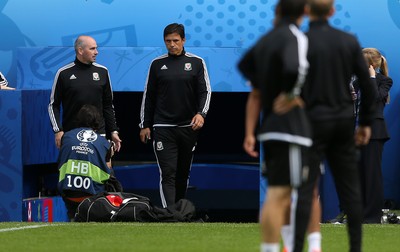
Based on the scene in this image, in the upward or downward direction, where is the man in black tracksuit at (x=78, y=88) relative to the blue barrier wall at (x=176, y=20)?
downward

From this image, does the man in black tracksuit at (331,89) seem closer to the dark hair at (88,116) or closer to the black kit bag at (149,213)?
the black kit bag at (149,213)

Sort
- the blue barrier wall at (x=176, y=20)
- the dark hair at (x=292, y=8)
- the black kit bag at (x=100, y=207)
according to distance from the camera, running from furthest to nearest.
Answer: the blue barrier wall at (x=176, y=20)
the black kit bag at (x=100, y=207)
the dark hair at (x=292, y=8)

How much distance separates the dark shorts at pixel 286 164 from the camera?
696 centimetres

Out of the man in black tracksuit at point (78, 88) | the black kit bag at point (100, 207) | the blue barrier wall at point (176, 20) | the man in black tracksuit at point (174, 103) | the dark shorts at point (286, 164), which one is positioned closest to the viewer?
the dark shorts at point (286, 164)

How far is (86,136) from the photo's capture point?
12.4 meters

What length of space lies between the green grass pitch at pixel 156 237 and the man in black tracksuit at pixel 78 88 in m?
1.43

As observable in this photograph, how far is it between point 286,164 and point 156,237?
379cm

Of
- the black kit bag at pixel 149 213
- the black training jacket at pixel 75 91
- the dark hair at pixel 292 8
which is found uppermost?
the dark hair at pixel 292 8

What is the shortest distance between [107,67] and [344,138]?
693 centimetres

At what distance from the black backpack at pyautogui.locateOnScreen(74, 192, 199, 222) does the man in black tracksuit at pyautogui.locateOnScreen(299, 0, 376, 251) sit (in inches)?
189

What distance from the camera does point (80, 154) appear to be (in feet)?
40.5

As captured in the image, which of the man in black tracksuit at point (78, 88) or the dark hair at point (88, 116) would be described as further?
the man in black tracksuit at point (78, 88)

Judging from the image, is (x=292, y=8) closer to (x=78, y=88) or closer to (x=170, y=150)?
(x=170, y=150)

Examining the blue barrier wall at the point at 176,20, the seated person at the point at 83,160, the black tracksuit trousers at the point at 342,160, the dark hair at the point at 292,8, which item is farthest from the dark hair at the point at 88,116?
the dark hair at the point at 292,8
